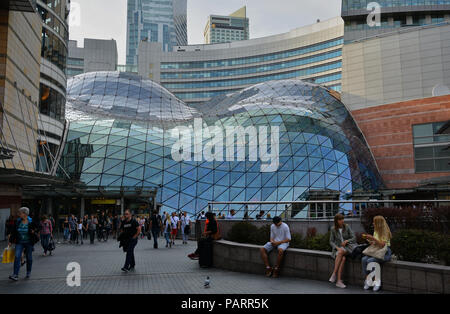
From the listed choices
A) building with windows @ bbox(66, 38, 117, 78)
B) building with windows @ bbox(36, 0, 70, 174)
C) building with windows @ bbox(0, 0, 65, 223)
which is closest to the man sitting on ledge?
building with windows @ bbox(0, 0, 65, 223)

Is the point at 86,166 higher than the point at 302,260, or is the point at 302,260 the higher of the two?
the point at 86,166

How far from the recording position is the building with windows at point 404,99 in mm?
40844

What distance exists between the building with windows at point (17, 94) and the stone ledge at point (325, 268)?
947 cm

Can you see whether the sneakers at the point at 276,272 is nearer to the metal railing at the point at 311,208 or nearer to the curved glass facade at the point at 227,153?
the metal railing at the point at 311,208

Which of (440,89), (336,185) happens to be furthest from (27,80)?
(440,89)

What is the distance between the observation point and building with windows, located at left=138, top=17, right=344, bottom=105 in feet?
315

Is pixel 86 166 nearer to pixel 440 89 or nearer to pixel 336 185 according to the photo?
pixel 336 185

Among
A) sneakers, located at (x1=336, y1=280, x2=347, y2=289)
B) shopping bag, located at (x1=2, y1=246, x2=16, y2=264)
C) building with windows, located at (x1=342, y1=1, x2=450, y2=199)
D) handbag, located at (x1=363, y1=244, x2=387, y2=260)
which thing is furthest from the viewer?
building with windows, located at (x1=342, y1=1, x2=450, y2=199)

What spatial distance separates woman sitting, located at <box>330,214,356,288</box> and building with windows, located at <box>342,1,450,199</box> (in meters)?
31.2

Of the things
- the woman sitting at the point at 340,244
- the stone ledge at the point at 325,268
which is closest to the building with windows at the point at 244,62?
the stone ledge at the point at 325,268

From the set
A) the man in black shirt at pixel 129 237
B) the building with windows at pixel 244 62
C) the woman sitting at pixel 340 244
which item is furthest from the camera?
the building with windows at pixel 244 62

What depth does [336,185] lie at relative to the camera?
33812 millimetres

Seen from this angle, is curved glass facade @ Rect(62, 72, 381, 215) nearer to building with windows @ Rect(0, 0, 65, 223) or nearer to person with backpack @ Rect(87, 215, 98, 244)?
person with backpack @ Rect(87, 215, 98, 244)

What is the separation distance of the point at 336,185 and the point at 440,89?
64.2 feet
